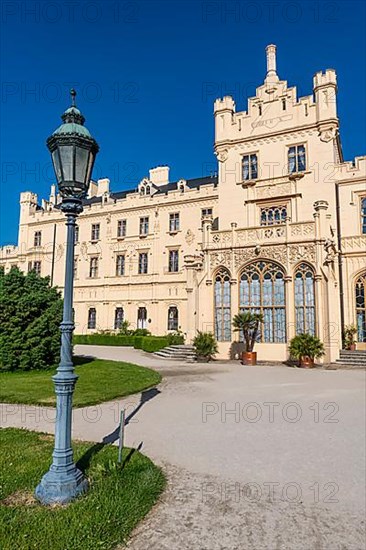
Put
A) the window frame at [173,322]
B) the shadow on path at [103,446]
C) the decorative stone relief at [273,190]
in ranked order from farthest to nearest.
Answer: the window frame at [173,322]
the decorative stone relief at [273,190]
the shadow on path at [103,446]

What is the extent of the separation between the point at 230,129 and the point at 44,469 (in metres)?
23.4

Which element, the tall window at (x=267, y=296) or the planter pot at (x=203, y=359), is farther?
the planter pot at (x=203, y=359)

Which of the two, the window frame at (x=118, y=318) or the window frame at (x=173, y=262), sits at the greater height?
the window frame at (x=173, y=262)

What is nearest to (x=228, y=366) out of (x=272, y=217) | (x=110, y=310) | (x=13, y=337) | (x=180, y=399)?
(x=180, y=399)

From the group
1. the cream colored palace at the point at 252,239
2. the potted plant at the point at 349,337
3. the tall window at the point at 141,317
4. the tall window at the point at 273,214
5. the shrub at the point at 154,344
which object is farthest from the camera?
the tall window at the point at 141,317

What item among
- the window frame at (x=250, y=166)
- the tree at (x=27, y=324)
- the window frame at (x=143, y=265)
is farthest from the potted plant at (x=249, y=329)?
the window frame at (x=143, y=265)

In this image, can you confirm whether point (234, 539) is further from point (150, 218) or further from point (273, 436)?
point (150, 218)

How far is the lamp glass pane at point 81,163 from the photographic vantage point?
13.9ft

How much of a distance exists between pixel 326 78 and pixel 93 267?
24.4m

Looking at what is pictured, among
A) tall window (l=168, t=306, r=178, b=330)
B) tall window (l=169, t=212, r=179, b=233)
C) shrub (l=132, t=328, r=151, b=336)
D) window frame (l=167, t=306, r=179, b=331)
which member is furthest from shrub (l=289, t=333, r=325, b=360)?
tall window (l=169, t=212, r=179, b=233)

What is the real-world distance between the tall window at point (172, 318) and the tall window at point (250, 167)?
12296 mm

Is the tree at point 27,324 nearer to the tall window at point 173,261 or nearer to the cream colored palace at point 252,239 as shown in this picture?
the cream colored palace at point 252,239

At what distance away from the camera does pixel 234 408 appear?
26.6 feet

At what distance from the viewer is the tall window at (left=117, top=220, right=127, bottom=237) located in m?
33.5
